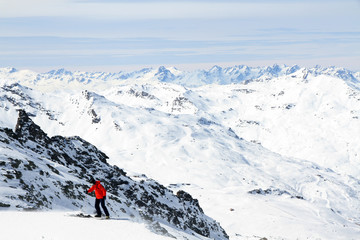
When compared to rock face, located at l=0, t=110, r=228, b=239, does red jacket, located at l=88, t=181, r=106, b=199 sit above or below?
above

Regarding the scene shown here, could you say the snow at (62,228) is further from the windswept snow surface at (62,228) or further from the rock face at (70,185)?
the rock face at (70,185)

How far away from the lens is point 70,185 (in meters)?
34.4

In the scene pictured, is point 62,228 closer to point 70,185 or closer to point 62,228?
point 62,228

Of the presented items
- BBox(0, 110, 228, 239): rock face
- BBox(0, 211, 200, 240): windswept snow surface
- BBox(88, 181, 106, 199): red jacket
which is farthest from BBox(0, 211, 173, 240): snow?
BBox(0, 110, 228, 239): rock face

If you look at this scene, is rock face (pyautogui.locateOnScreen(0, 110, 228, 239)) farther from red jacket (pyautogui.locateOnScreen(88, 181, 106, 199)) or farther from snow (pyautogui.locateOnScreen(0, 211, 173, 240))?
red jacket (pyautogui.locateOnScreen(88, 181, 106, 199))

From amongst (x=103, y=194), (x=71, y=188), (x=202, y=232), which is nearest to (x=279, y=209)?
(x=202, y=232)

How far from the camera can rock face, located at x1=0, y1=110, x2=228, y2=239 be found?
29141 mm

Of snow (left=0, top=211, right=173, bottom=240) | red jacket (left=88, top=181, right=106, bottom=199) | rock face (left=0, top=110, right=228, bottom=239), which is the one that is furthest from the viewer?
rock face (left=0, top=110, right=228, bottom=239)

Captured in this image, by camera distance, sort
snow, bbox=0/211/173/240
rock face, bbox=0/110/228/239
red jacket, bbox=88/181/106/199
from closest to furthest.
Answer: snow, bbox=0/211/173/240, red jacket, bbox=88/181/106/199, rock face, bbox=0/110/228/239

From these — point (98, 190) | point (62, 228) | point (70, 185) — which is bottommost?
point (70, 185)

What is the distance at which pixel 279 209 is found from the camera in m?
99.2

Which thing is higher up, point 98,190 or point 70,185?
point 98,190

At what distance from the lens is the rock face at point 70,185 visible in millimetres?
29141

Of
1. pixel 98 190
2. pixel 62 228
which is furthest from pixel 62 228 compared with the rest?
pixel 98 190
